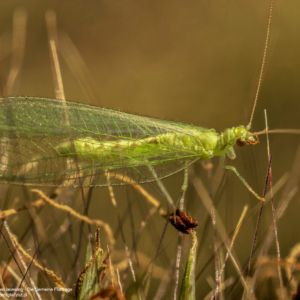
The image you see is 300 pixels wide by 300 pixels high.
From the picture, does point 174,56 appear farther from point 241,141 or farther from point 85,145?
point 85,145

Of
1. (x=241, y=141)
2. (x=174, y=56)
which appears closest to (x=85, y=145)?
(x=241, y=141)

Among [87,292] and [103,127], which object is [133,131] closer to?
[103,127]

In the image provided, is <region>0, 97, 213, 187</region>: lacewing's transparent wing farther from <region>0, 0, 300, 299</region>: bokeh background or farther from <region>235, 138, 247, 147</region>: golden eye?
<region>0, 0, 300, 299</region>: bokeh background

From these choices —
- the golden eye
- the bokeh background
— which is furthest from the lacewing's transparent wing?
the bokeh background

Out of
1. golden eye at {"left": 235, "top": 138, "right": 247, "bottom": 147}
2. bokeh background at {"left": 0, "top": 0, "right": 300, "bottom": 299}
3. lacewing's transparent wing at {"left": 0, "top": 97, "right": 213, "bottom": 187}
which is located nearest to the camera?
lacewing's transparent wing at {"left": 0, "top": 97, "right": 213, "bottom": 187}

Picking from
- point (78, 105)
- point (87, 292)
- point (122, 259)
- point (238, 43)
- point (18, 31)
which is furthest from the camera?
point (238, 43)

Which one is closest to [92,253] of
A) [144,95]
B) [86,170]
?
[86,170]
